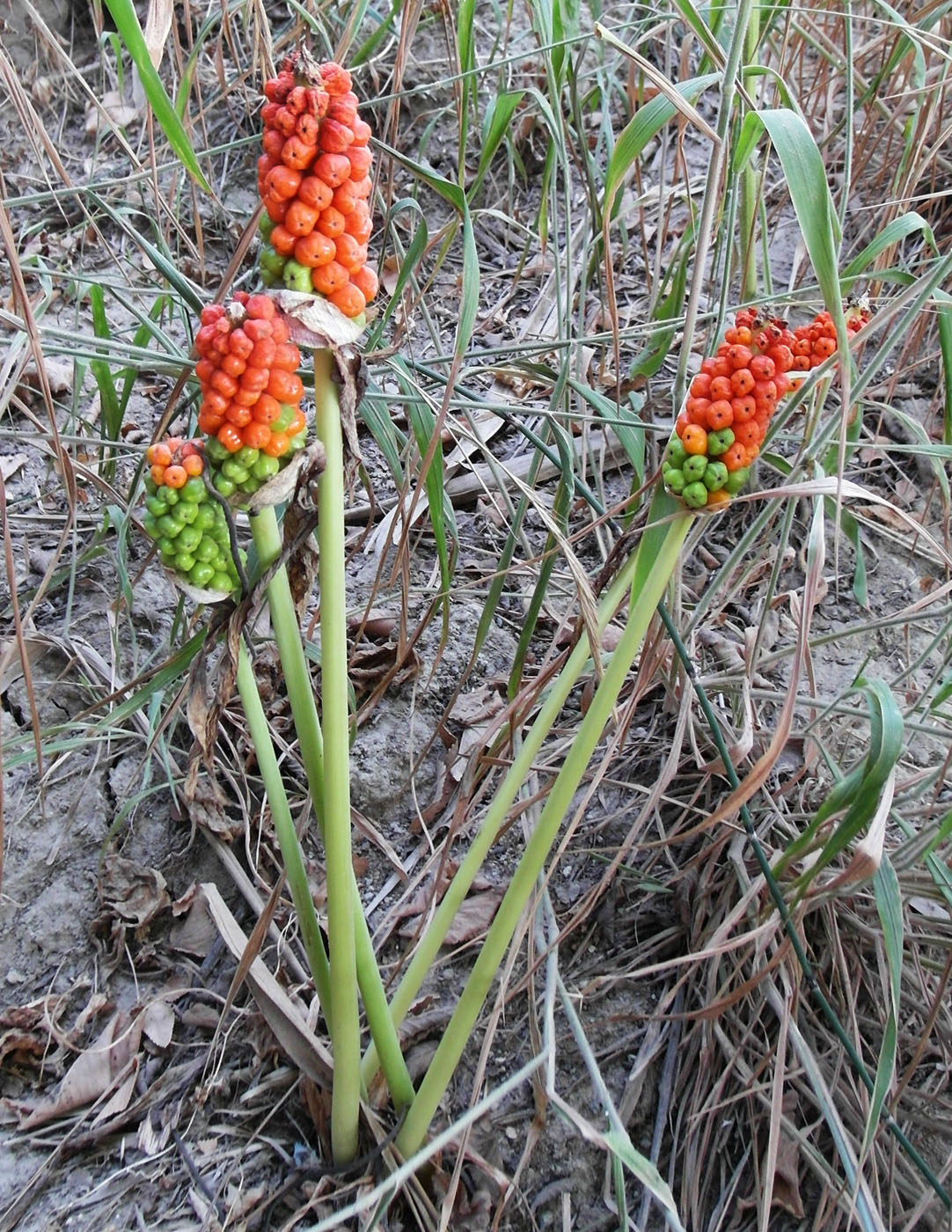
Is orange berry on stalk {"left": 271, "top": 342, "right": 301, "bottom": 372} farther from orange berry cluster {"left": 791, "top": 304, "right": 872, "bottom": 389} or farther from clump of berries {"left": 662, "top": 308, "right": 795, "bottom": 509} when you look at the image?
orange berry cluster {"left": 791, "top": 304, "right": 872, "bottom": 389}

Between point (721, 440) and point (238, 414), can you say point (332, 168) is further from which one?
point (721, 440)

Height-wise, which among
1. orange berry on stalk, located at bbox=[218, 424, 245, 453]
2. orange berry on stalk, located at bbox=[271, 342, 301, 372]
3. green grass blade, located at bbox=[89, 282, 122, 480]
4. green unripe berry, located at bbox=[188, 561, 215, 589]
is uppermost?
orange berry on stalk, located at bbox=[271, 342, 301, 372]

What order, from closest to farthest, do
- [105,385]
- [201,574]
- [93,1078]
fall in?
1. [201,574]
2. [93,1078]
3. [105,385]

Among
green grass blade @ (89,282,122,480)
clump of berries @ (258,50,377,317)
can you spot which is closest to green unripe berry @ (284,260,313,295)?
clump of berries @ (258,50,377,317)

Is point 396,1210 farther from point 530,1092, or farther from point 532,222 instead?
point 532,222

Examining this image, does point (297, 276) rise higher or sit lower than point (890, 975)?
higher

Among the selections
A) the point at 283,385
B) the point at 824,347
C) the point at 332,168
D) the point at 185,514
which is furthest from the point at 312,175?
the point at 824,347

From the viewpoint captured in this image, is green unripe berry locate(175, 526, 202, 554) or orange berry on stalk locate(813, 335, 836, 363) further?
orange berry on stalk locate(813, 335, 836, 363)
